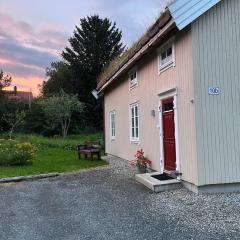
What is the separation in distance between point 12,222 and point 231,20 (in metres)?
6.43

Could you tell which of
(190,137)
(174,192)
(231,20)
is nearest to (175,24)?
(231,20)

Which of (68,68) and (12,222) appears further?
(68,68)

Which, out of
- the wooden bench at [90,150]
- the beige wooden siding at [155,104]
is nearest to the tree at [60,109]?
the wooden bench at [90,150]

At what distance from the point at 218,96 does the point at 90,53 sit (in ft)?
117

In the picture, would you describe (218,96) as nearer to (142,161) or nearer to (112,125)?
(142,161)

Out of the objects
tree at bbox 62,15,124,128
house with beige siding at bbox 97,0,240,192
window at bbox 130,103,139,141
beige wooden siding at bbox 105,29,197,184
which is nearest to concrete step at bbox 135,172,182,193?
house with beige siding at bbox 97,0,240,192

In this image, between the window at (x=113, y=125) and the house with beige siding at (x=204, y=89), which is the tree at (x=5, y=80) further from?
the house with beige siding at (x=204, y=89)

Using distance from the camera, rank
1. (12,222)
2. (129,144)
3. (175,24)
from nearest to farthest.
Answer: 1. (12,222)
2. (175,24)
3. (129,144)

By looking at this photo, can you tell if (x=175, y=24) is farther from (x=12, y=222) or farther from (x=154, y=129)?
(x=12, y=222)

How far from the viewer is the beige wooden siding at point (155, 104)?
32.1 feet

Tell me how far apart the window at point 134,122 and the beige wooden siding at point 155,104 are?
28cm

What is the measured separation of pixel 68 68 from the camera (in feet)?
150

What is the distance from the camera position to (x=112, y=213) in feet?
26.5

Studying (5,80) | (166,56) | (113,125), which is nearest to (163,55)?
(166,56)
